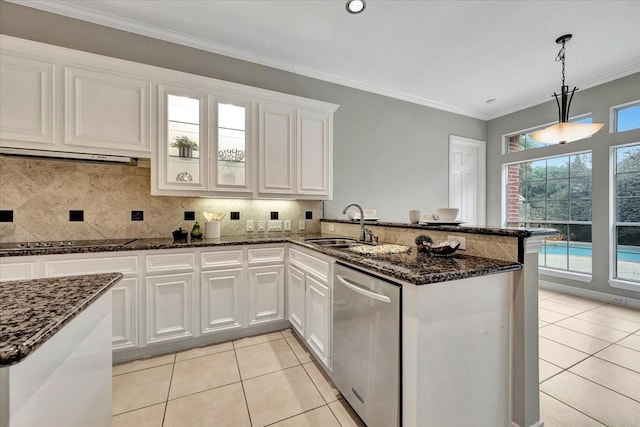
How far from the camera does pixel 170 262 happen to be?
225 cm

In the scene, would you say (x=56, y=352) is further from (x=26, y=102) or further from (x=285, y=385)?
(x=26, y=102)

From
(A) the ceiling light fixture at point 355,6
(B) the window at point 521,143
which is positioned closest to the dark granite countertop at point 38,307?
(A) the ceiling light fixture at point 355,6

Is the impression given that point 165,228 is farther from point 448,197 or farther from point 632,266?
point 632,266

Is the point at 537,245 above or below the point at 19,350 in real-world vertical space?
above

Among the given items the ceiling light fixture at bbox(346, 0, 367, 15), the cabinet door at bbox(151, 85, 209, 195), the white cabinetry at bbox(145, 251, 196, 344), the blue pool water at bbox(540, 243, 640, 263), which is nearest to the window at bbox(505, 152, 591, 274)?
the blue pool water at bbox(540, 243, 640, 263)

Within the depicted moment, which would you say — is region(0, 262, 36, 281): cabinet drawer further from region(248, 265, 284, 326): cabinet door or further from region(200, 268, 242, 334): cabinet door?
region(248, 265, 284, 326): cabinet door

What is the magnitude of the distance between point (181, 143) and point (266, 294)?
1.66 metres

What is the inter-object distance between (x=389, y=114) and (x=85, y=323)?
4.10 m

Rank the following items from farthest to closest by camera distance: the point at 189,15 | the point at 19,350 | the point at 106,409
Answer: the point at 189,15 → the point at 106,409 → the point at 19,350

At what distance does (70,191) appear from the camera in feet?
7.85

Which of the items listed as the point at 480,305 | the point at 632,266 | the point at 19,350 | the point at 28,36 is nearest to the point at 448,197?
the point at 632,266

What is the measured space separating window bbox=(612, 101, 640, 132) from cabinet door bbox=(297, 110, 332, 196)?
384cm

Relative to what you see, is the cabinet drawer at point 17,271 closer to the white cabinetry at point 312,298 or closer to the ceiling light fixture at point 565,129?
the white cabinetry at point 312,298

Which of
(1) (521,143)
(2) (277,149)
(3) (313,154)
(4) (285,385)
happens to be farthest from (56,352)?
(1) (521,143)
